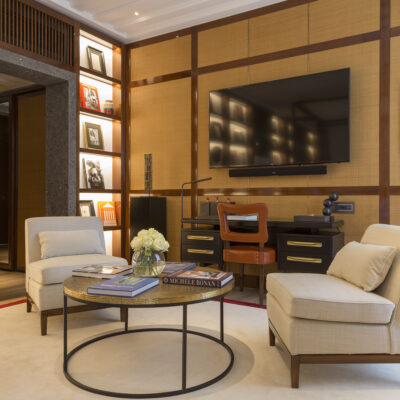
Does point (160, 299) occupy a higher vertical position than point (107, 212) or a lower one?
lower

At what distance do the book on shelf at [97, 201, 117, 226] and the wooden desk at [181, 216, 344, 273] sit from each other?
4.77 feet

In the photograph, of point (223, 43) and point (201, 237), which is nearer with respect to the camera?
point (201, 237)

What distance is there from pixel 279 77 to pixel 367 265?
2553mm

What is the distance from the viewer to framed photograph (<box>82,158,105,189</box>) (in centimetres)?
470

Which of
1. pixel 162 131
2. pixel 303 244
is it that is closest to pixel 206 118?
pixel 162 131

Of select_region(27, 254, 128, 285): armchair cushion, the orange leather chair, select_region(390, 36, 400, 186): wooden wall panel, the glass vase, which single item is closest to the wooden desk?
the orange leather chair

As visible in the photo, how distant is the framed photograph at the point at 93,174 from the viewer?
4695 millimetres

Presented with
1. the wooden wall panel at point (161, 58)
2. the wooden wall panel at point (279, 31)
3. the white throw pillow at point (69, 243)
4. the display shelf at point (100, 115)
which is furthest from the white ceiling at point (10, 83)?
the wooden wall panel at point (279, 31)

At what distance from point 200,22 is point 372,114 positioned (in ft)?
7.41

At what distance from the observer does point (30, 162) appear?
5.09 metres

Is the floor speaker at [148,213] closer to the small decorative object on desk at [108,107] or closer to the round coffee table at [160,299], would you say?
the small decorative object on desk at [108,107]

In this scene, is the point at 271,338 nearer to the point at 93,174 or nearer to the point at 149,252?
the point at 149,252

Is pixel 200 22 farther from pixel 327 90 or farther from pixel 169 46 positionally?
pixel 327 90

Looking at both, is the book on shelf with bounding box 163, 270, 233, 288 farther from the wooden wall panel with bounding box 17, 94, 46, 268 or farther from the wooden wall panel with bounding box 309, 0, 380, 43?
the wooden wall panel with bounding box 17, 94, 46, 268
